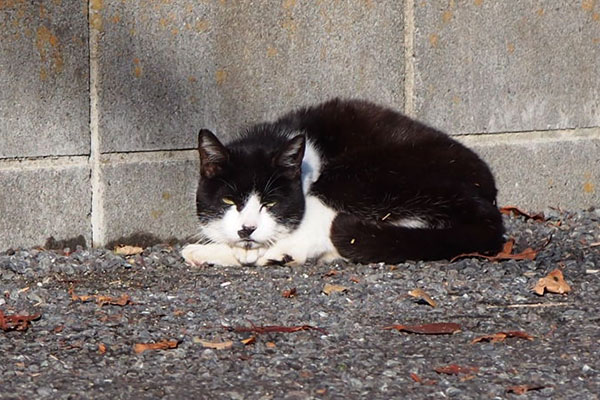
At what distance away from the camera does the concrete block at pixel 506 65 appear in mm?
5145

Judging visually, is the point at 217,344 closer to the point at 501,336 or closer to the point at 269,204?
the point at 501,336

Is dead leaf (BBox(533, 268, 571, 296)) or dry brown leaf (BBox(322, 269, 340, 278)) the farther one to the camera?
dry brown leaf (BBox(322, 269, 340, 278))

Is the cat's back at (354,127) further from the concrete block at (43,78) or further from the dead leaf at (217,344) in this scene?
the dead leaf at (217,344)

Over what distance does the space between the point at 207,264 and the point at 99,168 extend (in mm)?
659

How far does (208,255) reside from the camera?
170 inches

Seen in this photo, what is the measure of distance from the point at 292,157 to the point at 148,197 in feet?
2.43

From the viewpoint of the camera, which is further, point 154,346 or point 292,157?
point 292,157

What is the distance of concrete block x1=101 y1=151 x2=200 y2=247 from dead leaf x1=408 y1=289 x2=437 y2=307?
139 centimetres

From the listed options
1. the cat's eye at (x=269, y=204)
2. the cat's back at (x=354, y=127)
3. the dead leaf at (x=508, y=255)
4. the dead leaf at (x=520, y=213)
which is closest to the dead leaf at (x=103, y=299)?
the cat's eye at (x=269, y=204)

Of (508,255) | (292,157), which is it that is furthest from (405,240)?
(292,157)

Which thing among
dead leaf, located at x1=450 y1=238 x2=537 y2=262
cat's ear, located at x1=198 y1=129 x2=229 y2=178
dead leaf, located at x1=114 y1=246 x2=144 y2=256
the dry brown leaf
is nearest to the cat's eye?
cat's ear, located at x1=198 y1=129 x2=229 y2=178

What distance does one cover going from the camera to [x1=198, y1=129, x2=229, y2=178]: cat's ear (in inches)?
165

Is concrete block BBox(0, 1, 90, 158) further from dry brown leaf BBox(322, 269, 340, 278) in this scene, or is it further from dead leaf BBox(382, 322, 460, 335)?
dead leaf BBox(382, 322, 460, 335)

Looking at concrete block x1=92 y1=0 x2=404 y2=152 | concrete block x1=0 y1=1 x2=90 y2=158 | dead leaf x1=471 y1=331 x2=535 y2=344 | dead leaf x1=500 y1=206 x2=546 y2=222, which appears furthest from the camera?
dead leaf x1=500 y1=206 x2=546 y2=222
